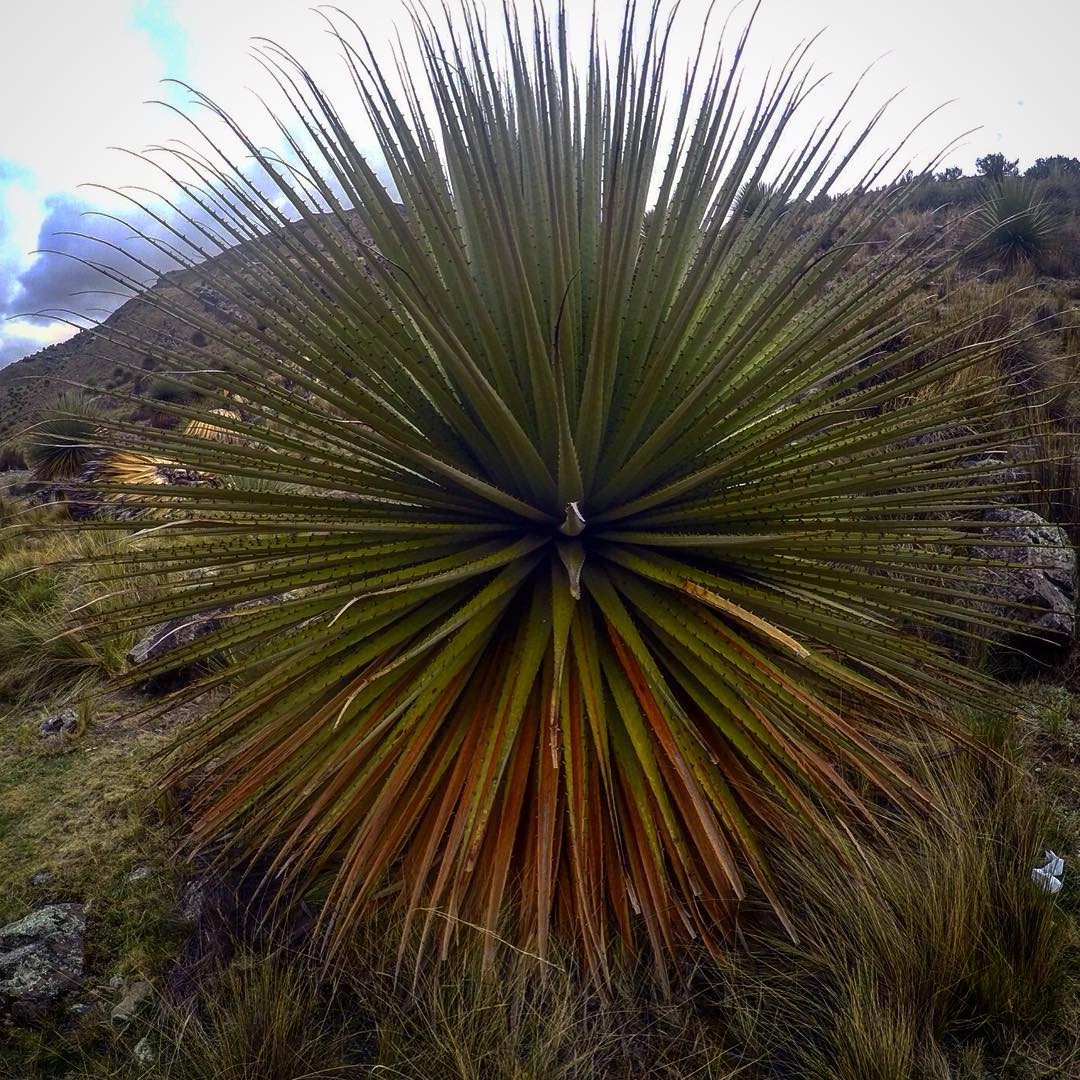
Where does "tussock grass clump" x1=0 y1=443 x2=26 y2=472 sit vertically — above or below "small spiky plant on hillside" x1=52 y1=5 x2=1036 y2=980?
above

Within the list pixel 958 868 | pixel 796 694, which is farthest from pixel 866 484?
pixel 958 868

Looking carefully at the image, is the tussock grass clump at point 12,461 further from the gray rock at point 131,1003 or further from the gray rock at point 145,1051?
the gray rock at point 145,1051

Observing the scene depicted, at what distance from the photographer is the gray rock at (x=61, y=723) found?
12.2 ft

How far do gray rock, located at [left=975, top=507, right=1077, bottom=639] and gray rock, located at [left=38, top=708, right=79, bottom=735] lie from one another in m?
4.59

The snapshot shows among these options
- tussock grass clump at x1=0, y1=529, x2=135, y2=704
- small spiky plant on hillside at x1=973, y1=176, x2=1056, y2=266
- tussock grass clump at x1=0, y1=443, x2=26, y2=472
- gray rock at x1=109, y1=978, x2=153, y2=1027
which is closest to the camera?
gray rock at x1=109, y1=978, x2=153, y2=1027

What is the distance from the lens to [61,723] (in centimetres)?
377

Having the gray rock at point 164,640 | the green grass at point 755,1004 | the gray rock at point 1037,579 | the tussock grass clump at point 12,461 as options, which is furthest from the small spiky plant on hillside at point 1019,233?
the tussock grass clump at point 12,461

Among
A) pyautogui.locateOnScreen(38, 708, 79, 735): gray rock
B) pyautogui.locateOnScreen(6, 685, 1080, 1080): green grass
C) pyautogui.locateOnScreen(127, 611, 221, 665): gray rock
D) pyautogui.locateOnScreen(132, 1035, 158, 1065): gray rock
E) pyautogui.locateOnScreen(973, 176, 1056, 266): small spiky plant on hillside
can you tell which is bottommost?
pyautogui.locateOnScreen(6, 685, 1080, 1080): green grass

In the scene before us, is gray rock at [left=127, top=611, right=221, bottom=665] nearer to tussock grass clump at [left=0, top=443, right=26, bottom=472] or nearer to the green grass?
the green grass

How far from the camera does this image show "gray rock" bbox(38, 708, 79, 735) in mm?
3721

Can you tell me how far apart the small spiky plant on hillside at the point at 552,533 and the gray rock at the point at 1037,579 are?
130cm

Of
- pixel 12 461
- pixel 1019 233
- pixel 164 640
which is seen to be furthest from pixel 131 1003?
pixel 12 461

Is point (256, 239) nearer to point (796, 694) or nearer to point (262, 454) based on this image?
point (262, 454)

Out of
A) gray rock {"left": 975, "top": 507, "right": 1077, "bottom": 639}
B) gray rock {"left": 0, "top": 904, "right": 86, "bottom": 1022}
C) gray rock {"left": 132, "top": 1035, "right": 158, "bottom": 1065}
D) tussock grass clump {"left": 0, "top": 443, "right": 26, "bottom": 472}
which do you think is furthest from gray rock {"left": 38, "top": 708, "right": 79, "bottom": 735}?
tussock grass clump {"left": 0, "top": 443, "right": 26, "bottom": 472}
